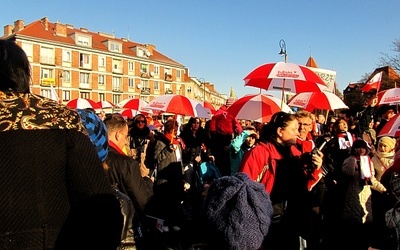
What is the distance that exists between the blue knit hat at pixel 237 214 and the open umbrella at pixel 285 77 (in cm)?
394

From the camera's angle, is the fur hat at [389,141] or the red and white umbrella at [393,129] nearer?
the red and white umbrella at [393,129]

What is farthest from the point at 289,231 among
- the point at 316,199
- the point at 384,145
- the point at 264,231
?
the point at 384,145

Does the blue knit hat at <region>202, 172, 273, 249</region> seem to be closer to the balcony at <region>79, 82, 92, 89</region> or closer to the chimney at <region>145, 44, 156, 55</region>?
the balcony at <region>79, 82, 92, 89</region>

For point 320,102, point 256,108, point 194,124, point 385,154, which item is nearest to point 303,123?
point 385,154

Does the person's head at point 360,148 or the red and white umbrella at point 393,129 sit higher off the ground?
the red and white umbrella at point 393,129

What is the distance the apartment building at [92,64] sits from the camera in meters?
60.7

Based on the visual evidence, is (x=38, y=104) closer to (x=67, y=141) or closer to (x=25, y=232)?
(x=67, y=141)

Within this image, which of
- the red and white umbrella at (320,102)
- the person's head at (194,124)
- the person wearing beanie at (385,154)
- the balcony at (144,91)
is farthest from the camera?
the balcony at (144,91)

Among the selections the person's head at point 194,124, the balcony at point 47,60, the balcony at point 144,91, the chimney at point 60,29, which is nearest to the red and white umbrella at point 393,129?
the person's head at point 194,124

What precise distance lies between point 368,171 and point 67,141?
4.59 meters

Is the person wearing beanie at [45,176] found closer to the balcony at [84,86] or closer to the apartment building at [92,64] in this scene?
the apartment building at [92,64]

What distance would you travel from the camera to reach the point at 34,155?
54.7 inches

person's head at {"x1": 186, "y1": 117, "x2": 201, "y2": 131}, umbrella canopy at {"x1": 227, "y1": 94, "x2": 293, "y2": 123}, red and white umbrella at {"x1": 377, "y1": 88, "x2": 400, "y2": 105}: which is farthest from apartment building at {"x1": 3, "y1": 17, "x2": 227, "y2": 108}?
umbrella canopy at {"x1": 227, "y1": 94, "x2": 293, "y2": 123}

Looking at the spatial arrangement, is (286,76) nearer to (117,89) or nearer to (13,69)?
(13,69)
